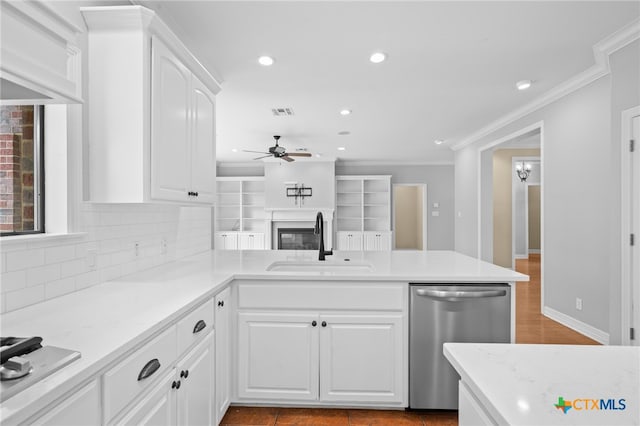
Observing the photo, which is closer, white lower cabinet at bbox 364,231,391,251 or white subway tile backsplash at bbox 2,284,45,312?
white subway tile backsplash at bbox 2,284,45,312

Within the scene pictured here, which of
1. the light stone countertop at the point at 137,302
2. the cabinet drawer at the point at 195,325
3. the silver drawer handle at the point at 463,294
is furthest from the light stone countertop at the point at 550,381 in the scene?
the silver drawer handle at the point at 463,294

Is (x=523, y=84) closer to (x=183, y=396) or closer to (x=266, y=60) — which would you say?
(x=266, y=60)

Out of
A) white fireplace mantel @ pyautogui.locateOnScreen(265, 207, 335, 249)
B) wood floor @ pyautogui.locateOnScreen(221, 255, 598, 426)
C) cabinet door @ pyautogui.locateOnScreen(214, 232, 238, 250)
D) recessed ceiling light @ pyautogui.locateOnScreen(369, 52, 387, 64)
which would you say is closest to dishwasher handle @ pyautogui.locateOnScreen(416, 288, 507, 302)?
wood floor @ pyautogui.locateOnScreen(221, 255, 598, 426)

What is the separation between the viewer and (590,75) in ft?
11.6

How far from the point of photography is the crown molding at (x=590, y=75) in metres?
2.79

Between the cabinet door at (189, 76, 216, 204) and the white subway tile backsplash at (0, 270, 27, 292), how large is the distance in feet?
3.33

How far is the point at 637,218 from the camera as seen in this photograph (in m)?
2.79

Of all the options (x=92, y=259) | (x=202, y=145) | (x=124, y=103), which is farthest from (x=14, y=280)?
(x=202, y=145)

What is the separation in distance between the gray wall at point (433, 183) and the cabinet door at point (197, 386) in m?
8.15

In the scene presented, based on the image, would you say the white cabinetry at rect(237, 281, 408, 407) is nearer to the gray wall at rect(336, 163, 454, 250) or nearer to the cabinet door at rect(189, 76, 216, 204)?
the cabinet door at rect(189, 76, 216, 204)

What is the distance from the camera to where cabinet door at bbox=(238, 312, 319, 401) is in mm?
2131

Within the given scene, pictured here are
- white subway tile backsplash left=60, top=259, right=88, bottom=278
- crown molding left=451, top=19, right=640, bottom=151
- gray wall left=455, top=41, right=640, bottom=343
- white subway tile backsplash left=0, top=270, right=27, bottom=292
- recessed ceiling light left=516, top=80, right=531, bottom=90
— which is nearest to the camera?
white subway tile backsplash left=0, top=270, right=27, bottom=292

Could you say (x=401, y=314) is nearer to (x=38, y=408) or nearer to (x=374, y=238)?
(x=38, y=408)

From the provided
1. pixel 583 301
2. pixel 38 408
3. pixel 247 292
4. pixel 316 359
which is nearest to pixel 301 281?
pixel 247 292
